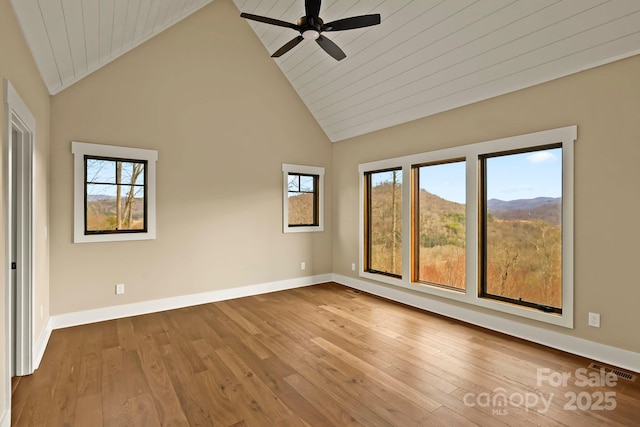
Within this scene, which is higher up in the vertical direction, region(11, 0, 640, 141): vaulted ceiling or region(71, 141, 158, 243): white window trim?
region(11, 0, 640, 141): vaulted ceiling

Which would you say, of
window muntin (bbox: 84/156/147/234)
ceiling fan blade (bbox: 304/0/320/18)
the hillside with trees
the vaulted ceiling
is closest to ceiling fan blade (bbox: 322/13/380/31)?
ceiling fan blade (bbox: 304/0/320/18)

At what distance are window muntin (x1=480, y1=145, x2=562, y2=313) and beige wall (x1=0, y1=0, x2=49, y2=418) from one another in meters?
4.47

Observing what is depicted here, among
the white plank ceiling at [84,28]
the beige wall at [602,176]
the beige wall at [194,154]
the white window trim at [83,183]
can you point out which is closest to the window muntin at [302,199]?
the beige wall at [194,154]

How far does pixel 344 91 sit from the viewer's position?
5.18m

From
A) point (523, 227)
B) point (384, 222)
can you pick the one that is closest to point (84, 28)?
point (384, 222)

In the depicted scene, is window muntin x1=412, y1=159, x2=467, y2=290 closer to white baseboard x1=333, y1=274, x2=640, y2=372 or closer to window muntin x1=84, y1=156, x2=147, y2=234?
→ white baseboard x1=333, y1=274, x2=640, y2=372

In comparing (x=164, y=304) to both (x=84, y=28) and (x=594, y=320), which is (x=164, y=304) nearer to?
(x=84, y=28)

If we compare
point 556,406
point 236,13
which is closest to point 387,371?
point 556,406

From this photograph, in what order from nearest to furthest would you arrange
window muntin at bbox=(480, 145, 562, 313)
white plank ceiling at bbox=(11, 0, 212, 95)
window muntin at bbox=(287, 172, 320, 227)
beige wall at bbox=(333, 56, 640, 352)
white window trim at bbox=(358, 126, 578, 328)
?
white plank ceiling at bbox=(11, 0, 212, 95)
beige wall at bbox=(333, 56, 640, 352)
white window trim at bbox=(358, 126, 578, 328)
window muntin at bbox=(480, 145, 562, 313)
window muntin at bbox=(287, 172, 320, 227)

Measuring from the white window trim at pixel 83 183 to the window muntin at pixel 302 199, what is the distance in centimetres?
220

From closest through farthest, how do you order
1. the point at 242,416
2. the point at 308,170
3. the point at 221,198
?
the point at 242,416
the point at 221,198
the point at 308,170

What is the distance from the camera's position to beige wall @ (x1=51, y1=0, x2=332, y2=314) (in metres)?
4.02

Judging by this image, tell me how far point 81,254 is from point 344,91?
4248 mm

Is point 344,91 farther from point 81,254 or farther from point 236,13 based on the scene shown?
point 81,254
